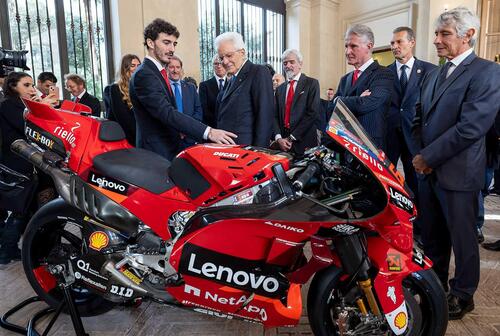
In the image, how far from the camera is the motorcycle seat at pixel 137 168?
166cm

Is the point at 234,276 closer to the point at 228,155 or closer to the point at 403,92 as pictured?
the point at 228,155

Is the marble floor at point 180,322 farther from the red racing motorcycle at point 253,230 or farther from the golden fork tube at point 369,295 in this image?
the golden fork tube at point 369,295

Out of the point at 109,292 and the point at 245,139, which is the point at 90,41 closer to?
the point at 245,139

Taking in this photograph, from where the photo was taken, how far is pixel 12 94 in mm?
2809

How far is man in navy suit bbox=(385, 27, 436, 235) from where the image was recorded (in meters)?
3.20

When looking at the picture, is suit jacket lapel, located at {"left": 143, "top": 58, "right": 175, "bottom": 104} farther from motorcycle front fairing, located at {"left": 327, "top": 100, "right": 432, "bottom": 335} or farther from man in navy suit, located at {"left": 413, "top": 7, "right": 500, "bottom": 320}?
man in navy suit, located at {"left": 413, "top": 7, "right": 500, "bottom": 320}

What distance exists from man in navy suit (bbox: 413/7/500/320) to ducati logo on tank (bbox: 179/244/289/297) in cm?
110

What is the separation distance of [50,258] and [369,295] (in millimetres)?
1683

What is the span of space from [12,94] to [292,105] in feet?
8.15

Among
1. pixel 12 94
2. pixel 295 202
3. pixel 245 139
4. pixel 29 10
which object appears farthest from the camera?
pixel 29 10

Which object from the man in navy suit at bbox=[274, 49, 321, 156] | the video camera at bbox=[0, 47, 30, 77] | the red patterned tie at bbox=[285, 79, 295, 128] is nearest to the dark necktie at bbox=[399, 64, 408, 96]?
the man in navy suit at bbox=[274, 49, 321, 156]

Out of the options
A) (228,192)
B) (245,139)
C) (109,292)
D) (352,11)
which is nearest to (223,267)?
(228,192)

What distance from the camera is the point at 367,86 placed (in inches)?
108

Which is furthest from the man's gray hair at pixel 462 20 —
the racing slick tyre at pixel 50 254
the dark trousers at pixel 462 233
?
the racing slick tyre at pixel 50 254
